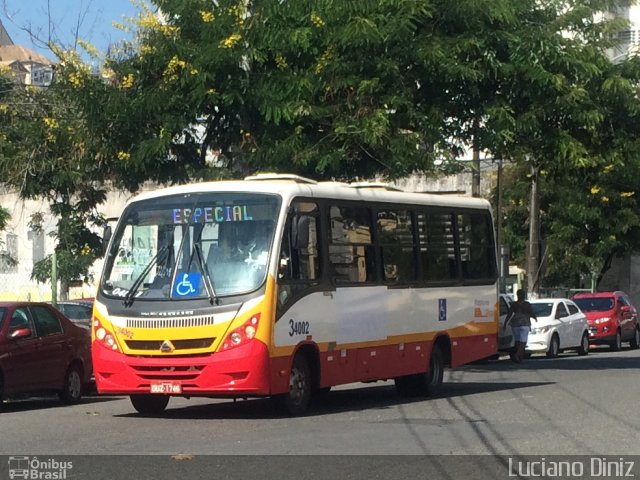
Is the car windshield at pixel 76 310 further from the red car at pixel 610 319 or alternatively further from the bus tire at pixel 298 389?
the red car at pixel 610 319

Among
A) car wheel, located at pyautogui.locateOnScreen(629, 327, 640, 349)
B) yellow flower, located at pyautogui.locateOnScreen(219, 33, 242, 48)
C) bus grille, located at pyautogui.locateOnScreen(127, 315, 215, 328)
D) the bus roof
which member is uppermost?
yellow flower, located at pyautogui.locateOnScreen(219, 33, 242, 48)

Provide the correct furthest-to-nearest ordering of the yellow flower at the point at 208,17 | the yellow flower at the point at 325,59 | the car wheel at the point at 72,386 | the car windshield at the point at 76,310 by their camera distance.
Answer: the car windshield at the point at 76,310 → the yellow flower at the point at 208,17 → the yellow flower at the point at 325,59 → the car wheel at the point at 72,386

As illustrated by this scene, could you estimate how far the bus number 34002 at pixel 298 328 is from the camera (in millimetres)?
15117

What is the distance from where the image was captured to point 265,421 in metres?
14.8

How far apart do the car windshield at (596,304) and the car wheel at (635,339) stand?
167 cm

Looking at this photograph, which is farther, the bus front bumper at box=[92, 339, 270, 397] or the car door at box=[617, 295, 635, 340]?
the car door at box=[617, 295, 635, 340]

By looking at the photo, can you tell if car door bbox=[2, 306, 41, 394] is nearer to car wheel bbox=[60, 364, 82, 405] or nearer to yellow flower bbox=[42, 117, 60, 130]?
car wheel bbox=[60, 364, 82, 405]

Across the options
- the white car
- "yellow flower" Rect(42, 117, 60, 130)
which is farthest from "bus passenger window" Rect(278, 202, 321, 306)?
the white car

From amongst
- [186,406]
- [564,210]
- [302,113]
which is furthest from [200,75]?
[564,210]

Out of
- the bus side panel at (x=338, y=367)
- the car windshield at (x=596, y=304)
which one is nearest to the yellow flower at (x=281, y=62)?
the bus side panel at (x=338, y=367)

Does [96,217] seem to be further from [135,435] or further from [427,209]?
[135,435]

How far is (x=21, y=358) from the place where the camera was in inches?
656

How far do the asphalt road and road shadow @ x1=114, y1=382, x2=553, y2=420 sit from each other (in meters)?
0.02

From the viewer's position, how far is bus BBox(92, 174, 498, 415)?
47.8ft
